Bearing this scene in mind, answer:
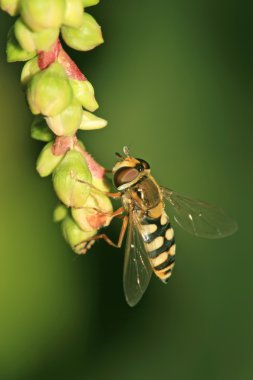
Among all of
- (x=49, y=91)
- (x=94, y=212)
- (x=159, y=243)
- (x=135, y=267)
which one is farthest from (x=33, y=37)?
(x=159, y=243)

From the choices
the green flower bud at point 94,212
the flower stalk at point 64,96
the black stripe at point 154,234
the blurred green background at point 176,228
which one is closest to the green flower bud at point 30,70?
the flower stalk at point 64,96

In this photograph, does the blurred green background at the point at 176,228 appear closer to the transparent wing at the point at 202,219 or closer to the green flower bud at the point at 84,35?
the transparent wing at the point at 202,219

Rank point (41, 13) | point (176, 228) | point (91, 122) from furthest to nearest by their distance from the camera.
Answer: point (176, 228) < point (91, 122) < point (41, 13)

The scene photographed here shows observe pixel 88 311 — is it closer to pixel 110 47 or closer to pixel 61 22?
pixel 110 47

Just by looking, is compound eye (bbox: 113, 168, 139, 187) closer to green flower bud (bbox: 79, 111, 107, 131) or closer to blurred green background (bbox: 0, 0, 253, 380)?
green flower bud (bbox: 79, 111, 107, 131)

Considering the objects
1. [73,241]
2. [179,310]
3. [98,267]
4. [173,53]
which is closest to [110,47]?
[173,53]

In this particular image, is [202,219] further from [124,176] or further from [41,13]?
[41,13]
